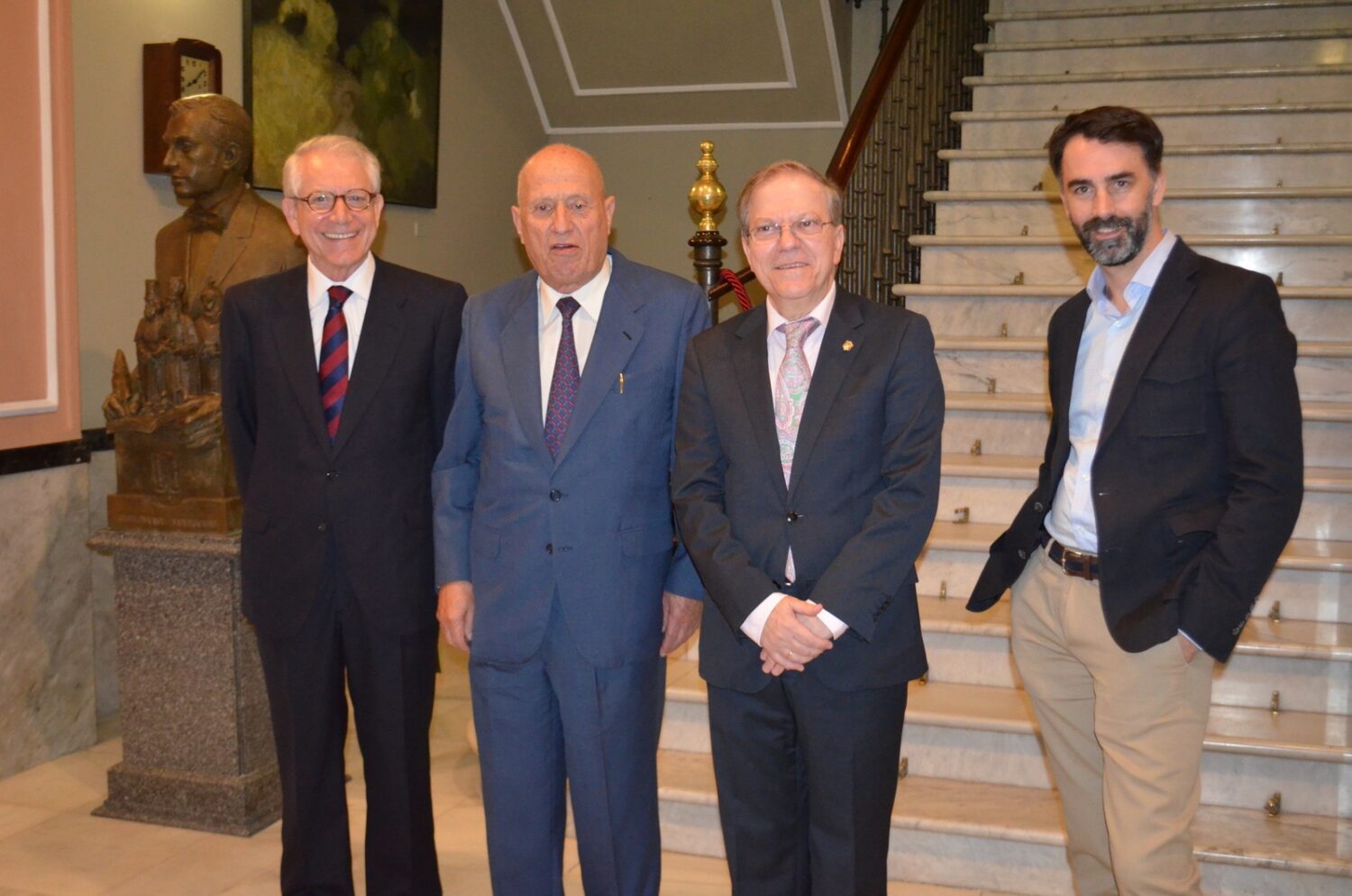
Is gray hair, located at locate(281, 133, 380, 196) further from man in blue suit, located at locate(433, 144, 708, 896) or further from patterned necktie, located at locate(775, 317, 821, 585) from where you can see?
patterned necktie, located at locate(775, 317, 821, 585)

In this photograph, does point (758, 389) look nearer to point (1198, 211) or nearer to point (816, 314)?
point (816, 314)

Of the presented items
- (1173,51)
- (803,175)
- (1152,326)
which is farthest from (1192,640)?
(1173,51)

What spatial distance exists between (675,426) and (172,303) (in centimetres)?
185

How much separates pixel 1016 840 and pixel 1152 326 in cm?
153

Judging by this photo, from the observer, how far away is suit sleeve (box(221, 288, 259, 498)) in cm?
288

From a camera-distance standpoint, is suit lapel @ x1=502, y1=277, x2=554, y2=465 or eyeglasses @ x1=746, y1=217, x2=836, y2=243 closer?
eyeglasses @ x1=746, y1=217, x2=836, y2=243

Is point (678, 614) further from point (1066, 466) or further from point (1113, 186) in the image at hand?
point (1113, 186)

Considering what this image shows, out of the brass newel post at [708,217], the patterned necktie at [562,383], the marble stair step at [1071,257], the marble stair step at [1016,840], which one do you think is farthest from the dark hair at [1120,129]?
the marble stair step at [1071,257]

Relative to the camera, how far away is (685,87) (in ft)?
25.3

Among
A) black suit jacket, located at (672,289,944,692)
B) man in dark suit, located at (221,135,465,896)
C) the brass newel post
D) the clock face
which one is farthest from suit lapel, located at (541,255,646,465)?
the clock face

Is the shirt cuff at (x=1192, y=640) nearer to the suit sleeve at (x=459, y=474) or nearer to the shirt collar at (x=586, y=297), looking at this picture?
the shirt collar at (x=586, y=297)

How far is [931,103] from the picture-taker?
5945mm

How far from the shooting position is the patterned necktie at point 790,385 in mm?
2334

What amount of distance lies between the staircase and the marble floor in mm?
299
